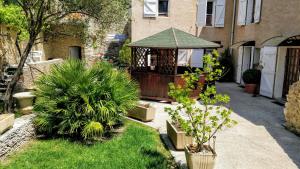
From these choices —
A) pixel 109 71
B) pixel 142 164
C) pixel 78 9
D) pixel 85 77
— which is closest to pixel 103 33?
pixel 78 9

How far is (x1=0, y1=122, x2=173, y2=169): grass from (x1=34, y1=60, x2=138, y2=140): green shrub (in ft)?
1.42

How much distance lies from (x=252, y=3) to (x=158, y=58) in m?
8.04

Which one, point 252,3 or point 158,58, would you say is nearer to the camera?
point 158,58

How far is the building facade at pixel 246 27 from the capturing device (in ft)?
39.2

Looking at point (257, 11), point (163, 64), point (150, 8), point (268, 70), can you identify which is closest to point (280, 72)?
point (268, 70)

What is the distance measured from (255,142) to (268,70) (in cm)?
701

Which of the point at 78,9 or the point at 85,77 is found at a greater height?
the point at 78,9

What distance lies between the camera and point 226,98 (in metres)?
4.79

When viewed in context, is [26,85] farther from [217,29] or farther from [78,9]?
[217,29]

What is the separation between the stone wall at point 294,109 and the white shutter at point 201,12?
38.6ft

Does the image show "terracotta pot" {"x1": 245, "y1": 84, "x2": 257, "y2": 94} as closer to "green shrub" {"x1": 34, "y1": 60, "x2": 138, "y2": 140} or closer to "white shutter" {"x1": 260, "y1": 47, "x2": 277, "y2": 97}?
"white shutter" {"x1": 260, "y1": 47, "x2": 277, "y2": 97}

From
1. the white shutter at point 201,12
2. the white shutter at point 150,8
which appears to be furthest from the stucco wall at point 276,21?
the white shutter at point 150,8

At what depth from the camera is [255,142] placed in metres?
6.98

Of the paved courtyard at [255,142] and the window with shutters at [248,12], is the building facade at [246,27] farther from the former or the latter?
the paved courtyard at [255,142]
